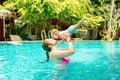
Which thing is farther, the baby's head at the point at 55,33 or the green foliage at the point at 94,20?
the green foliage at the point at 94,20

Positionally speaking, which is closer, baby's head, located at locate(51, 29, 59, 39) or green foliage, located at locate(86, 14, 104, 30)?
baby's head, located at locate(51, 29, 59, 39)

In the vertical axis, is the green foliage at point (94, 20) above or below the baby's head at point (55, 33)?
above

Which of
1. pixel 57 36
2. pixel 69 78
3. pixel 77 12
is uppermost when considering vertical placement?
pixel 77 12

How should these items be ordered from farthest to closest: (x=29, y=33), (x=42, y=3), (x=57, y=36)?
1. (x=29, y=33)
2. (x=42, y=3)
3. (x=57, y=36)

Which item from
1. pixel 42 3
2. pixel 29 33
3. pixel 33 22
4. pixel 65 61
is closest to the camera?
pixel 65 61

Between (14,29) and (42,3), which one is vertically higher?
(42,3)

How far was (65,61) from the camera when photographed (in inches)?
280

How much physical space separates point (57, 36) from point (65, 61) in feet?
2.61

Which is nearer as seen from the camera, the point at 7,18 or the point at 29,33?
the point at 7,18

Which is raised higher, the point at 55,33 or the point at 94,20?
the point at 94,20

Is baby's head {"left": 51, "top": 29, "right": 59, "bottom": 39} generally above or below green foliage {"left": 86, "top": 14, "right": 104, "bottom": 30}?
below

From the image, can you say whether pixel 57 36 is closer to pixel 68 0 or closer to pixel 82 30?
pixel 68 0

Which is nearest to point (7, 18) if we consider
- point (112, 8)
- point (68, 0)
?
point (68, 0)

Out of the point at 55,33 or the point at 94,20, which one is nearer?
the point at 55,33
